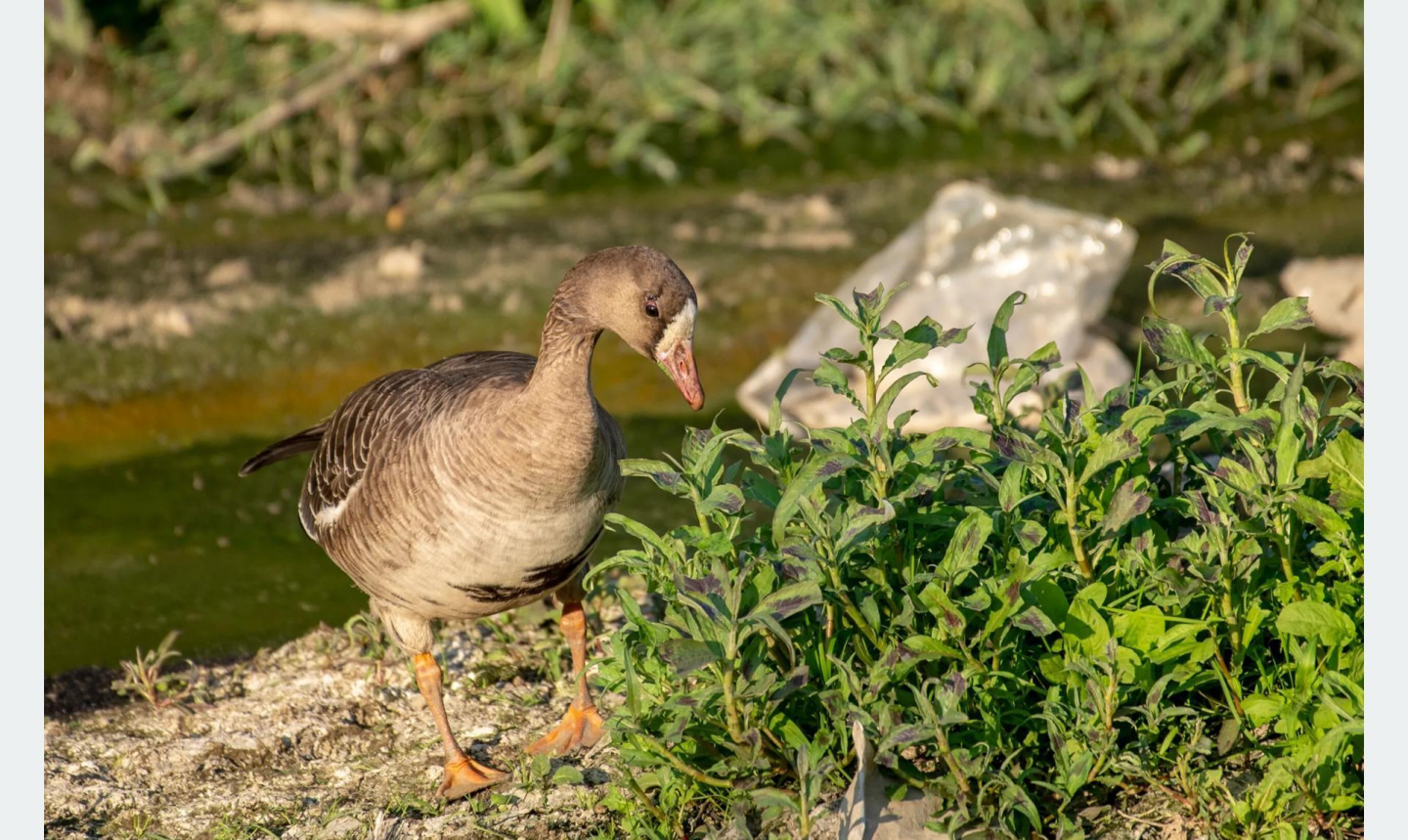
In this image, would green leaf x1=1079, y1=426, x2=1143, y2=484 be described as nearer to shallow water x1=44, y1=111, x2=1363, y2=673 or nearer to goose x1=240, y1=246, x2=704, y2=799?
goose x1=240, y1=246, x2=704, y2=799

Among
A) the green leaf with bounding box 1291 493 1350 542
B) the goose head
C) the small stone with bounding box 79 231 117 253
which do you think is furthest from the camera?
the small stone with bounding box 79 231 117 253

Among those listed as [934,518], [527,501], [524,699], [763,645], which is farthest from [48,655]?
[934,518]

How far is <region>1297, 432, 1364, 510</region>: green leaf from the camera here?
10.0 ft

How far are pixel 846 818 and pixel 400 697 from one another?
1.59m

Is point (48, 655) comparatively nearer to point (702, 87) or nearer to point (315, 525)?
point (315, 525)

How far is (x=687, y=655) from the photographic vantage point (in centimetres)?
292

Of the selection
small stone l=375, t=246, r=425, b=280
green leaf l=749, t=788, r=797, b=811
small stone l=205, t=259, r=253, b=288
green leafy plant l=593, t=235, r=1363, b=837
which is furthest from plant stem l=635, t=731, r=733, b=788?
small stone l=205, t=259, r=253, b=288

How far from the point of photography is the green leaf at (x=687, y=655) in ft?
9.52

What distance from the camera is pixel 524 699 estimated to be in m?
4.09

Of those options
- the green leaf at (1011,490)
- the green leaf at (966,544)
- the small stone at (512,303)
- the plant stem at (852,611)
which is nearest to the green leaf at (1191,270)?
the green leaf at (1011,490)

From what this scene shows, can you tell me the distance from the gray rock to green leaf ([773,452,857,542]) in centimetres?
265

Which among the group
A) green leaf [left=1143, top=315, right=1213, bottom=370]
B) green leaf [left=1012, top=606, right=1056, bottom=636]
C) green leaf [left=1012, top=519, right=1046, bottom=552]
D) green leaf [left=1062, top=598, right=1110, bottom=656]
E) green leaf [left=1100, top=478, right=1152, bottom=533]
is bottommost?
green leaf [left=1062, top=598, right=1110, bottom=656]

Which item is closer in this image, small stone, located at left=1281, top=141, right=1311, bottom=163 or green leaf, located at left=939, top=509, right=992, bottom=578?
green leaf, located at left=939, top=509, right=992, bottom=578

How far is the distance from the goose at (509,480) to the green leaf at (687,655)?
0.47 metres
